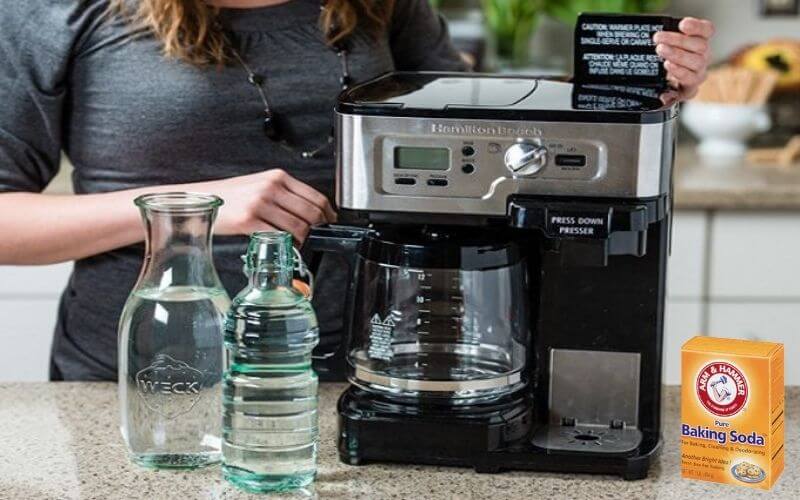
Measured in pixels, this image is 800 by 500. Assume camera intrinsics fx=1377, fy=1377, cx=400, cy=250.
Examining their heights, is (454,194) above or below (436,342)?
above

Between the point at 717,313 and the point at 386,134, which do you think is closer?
the point at 386,134

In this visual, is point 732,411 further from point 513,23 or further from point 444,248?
point 513,23

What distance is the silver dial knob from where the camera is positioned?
3.77 feet

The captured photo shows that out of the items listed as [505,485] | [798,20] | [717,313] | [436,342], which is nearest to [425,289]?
[436,342]

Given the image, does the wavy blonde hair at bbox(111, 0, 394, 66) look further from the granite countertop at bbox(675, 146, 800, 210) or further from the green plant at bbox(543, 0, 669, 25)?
the green plant at bbox(543, 0, 669, 25)

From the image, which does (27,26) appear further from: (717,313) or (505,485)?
(717,313)

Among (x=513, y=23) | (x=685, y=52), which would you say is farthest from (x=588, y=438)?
(x=513, y=23)

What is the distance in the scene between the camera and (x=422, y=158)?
46.0 inches

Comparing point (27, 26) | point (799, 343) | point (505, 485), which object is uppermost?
point (27, 26)

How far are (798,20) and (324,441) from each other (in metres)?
2.11

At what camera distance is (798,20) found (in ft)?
10.0

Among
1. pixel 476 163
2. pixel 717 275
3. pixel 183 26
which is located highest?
pixel 183 26

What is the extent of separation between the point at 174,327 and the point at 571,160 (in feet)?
1.21

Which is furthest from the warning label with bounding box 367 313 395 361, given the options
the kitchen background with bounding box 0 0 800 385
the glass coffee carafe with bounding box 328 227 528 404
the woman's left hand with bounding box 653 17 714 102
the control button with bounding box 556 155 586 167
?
the kitchen background with bounding box 0 0 800 385
